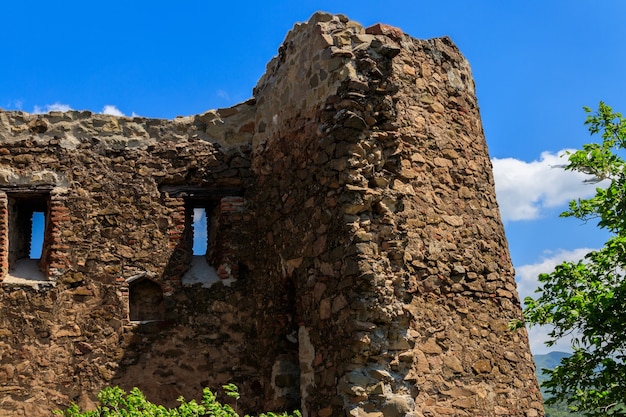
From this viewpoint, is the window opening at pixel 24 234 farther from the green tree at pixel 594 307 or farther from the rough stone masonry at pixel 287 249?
Answer: the green tree at pixel 594 307

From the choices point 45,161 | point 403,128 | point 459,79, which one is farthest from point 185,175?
point 459,79

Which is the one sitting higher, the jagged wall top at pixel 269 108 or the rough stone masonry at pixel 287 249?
the jagged wall top at pixel 269 108

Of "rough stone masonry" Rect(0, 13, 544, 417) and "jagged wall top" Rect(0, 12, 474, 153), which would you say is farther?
"jagged wall top" Rect(0, 12, 474, 153)

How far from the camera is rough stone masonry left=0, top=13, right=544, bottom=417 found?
6.66 m

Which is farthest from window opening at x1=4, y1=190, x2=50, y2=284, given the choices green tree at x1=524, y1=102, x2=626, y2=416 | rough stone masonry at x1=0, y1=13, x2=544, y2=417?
green tree at x1=524, y1=102, x2=626, y2=416

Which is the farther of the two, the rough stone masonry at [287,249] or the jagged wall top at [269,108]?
the jagged wall top at [269,108]

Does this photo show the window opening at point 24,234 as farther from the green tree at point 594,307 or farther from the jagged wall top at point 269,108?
the green tree at point 594,307

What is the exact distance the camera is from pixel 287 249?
7691 mm

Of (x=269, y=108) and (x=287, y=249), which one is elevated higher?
(x=269, y=108)

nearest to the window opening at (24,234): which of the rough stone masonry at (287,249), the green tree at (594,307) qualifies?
the rough stone masonry at (287,249)

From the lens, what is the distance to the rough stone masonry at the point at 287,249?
262 inches

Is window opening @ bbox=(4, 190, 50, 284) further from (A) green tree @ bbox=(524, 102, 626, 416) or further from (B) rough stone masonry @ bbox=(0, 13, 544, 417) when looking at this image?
(A) green tree @ bbox=(524, 102, 626, 416)

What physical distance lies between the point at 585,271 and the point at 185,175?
16.2 feet

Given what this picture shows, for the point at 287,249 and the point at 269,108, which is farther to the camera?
the point at 269,108
